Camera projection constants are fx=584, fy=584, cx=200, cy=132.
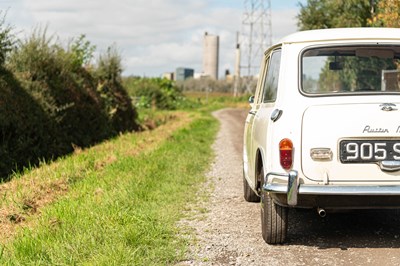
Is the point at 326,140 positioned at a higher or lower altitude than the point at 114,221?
higher

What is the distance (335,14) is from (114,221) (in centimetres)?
2721

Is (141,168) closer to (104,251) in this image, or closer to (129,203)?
(129,203)

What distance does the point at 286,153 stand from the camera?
548 cm

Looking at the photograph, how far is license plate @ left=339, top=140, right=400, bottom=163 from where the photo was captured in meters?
5.42

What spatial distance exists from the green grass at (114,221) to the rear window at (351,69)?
7.19 feet

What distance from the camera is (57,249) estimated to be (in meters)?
5.33

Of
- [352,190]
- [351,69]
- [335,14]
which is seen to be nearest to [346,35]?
[351,69]

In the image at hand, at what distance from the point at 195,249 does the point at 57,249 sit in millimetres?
1331

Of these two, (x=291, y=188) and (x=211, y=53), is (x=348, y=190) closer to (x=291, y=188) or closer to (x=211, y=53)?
(x=291, y=188)

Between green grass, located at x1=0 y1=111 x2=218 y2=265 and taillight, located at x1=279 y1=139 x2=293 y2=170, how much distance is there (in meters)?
1.29

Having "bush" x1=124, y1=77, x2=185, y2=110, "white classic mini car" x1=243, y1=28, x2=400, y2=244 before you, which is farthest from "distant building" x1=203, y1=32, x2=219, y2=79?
"white classic mini car" x1=243, y1=28, x2=400, y2=244

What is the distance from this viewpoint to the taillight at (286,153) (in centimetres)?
547

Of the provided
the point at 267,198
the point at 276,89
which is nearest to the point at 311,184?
the point at 267,198

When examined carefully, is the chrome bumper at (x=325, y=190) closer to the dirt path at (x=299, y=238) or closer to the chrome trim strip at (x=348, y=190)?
the chrome trim strip at (x=348, y=190)
